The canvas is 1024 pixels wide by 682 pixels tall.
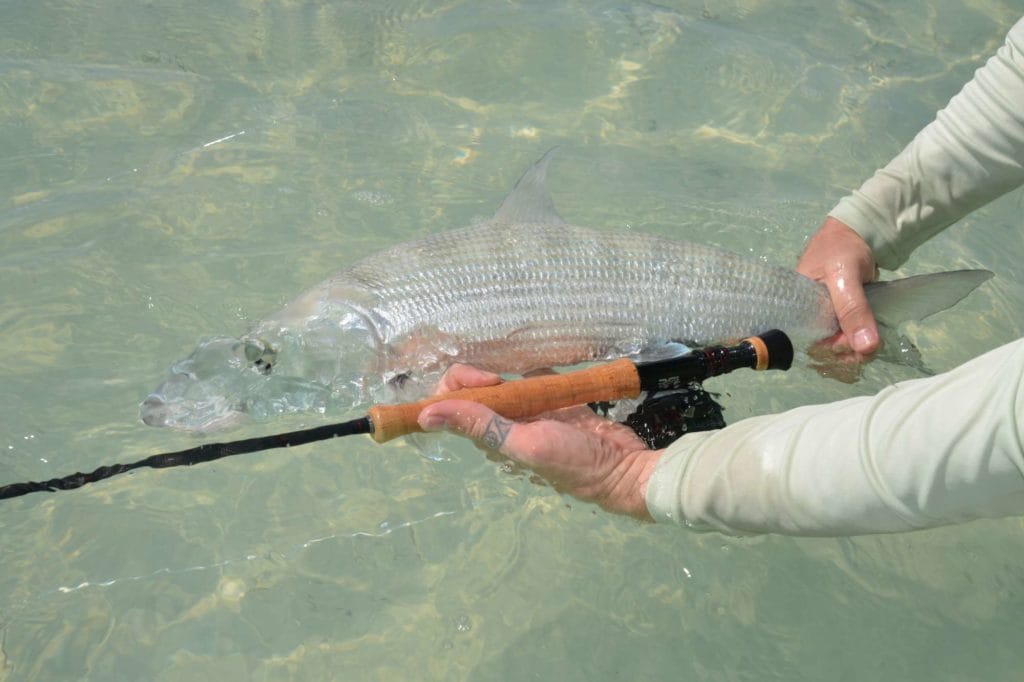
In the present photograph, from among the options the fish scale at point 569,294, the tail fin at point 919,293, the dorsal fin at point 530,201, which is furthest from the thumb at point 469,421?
the tail fin at point 919,293

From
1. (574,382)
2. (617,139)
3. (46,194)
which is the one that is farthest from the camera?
(617,139)

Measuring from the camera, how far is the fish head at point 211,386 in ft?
9.63

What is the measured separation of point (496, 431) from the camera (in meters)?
2.59

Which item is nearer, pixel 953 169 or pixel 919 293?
pixel 919 293

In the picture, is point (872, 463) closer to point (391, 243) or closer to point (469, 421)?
point (469, 421)

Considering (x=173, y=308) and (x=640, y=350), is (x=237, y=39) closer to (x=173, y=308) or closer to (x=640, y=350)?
(x=173, y=308)

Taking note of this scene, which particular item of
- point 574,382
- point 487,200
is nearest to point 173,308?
point 487,200

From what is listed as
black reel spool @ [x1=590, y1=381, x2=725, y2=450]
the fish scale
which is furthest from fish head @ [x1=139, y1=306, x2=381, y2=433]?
black reel spool @ [x1=590, y1=381, x2=725, y2=450]

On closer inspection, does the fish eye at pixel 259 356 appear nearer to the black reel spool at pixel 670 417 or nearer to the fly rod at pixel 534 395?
the fly rod at pixel 534 395

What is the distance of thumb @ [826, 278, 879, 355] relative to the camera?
325 cm

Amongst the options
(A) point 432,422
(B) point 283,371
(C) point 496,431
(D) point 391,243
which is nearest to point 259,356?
(B) point 283,371

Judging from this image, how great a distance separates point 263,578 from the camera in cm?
299

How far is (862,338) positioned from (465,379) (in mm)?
1410

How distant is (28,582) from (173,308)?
128 centimetres
